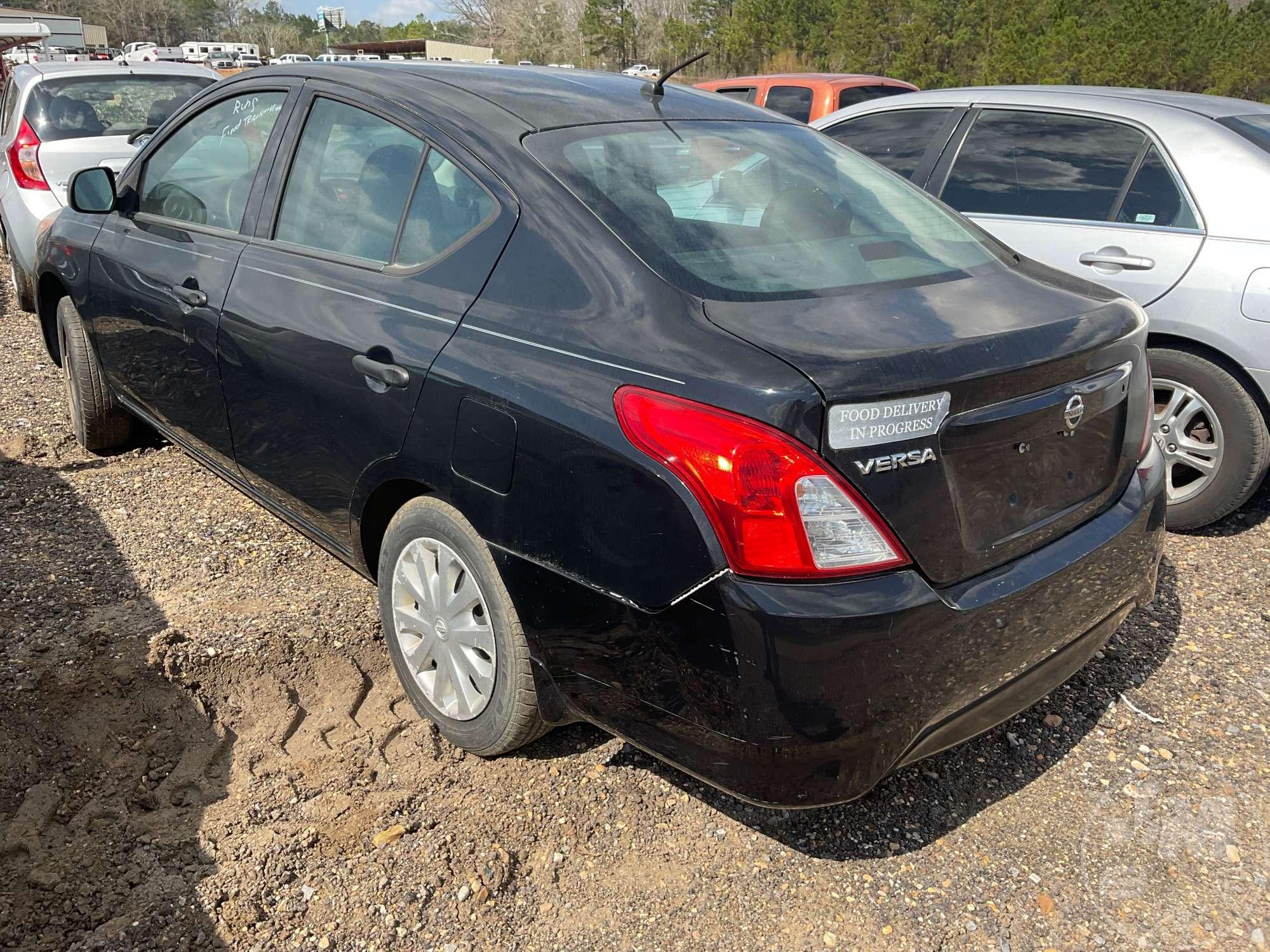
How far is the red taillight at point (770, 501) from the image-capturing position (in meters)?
1.92

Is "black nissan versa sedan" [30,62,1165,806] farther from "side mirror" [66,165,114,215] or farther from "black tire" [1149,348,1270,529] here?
"black tire" [1149,348,1270,529]

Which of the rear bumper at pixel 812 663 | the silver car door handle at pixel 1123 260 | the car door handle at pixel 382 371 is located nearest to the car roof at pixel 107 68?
the car door handle at pixel 382 371

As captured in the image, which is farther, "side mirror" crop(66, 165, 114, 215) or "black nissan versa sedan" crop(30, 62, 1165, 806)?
"side mirror" crop(66, 165, 114, 215)

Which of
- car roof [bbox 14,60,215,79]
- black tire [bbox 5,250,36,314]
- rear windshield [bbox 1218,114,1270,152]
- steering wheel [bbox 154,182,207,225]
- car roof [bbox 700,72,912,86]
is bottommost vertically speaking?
black tire [bbox 5,250,36,314]

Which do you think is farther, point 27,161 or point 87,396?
point 27,161

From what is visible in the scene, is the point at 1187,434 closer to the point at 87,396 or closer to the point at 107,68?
the point at 87,396

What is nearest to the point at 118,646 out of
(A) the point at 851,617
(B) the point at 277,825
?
(B) the point at 277,825

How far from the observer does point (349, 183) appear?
117 inches

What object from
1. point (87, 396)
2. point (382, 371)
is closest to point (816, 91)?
point (87, 396)

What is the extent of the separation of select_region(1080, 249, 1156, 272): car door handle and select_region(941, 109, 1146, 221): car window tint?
0.21m

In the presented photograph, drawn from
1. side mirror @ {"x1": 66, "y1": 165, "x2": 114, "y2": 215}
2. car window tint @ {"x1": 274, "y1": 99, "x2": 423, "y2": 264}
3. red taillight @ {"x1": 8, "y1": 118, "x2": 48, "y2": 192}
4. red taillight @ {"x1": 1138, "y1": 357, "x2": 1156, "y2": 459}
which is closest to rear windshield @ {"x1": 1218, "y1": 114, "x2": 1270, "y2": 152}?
red taillight @ {"x1": 1138, "y1": 357, "x2": 1156, "y2": 459}

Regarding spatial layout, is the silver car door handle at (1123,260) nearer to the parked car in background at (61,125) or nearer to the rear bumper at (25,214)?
the parked car in background at (61,125)

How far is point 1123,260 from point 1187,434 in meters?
0.78

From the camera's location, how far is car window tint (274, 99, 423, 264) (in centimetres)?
281
